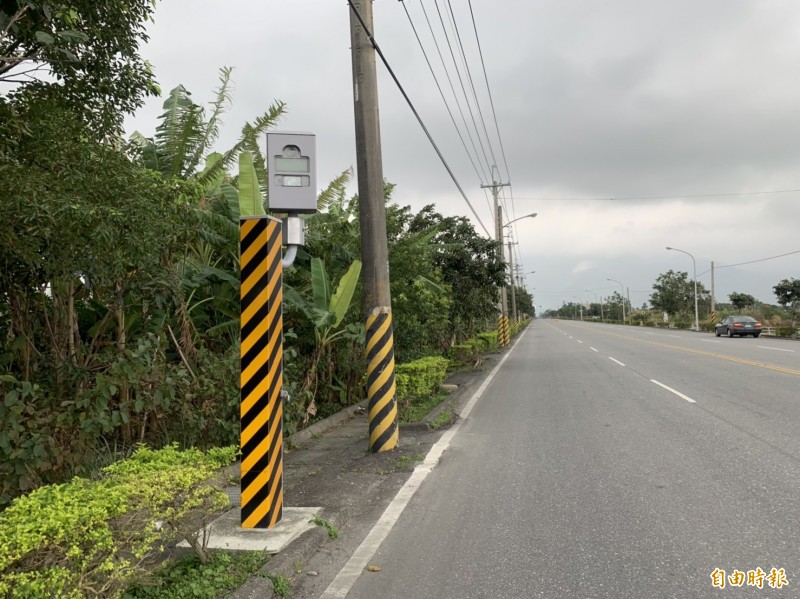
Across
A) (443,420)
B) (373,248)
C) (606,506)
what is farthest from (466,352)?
(606,506)

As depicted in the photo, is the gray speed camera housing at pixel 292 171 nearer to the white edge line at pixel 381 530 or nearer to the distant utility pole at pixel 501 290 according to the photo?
the white edge line at pixel 381 530

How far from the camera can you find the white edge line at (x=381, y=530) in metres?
3.96

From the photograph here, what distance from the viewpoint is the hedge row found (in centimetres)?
277

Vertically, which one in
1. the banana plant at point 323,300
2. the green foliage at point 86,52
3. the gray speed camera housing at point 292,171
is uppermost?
the green foliage at point 86,52

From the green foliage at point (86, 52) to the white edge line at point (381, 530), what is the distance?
3971mm

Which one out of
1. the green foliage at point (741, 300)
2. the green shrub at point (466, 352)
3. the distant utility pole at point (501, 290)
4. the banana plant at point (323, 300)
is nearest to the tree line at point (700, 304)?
the green foliage at point (741, 300)

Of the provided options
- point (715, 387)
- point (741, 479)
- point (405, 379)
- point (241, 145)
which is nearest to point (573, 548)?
point (741, 479)

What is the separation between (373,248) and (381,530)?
3.90m

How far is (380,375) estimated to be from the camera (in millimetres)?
7891

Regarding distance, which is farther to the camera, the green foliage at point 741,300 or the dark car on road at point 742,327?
the green foliage at point 741,300

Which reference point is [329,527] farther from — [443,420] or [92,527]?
[443,420]

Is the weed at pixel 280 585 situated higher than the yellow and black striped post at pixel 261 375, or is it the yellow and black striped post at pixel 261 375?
the yellow and black striped post at pixel 261 375

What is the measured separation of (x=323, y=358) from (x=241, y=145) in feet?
13.8

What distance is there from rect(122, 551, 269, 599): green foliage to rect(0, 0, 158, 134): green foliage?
138 inches
